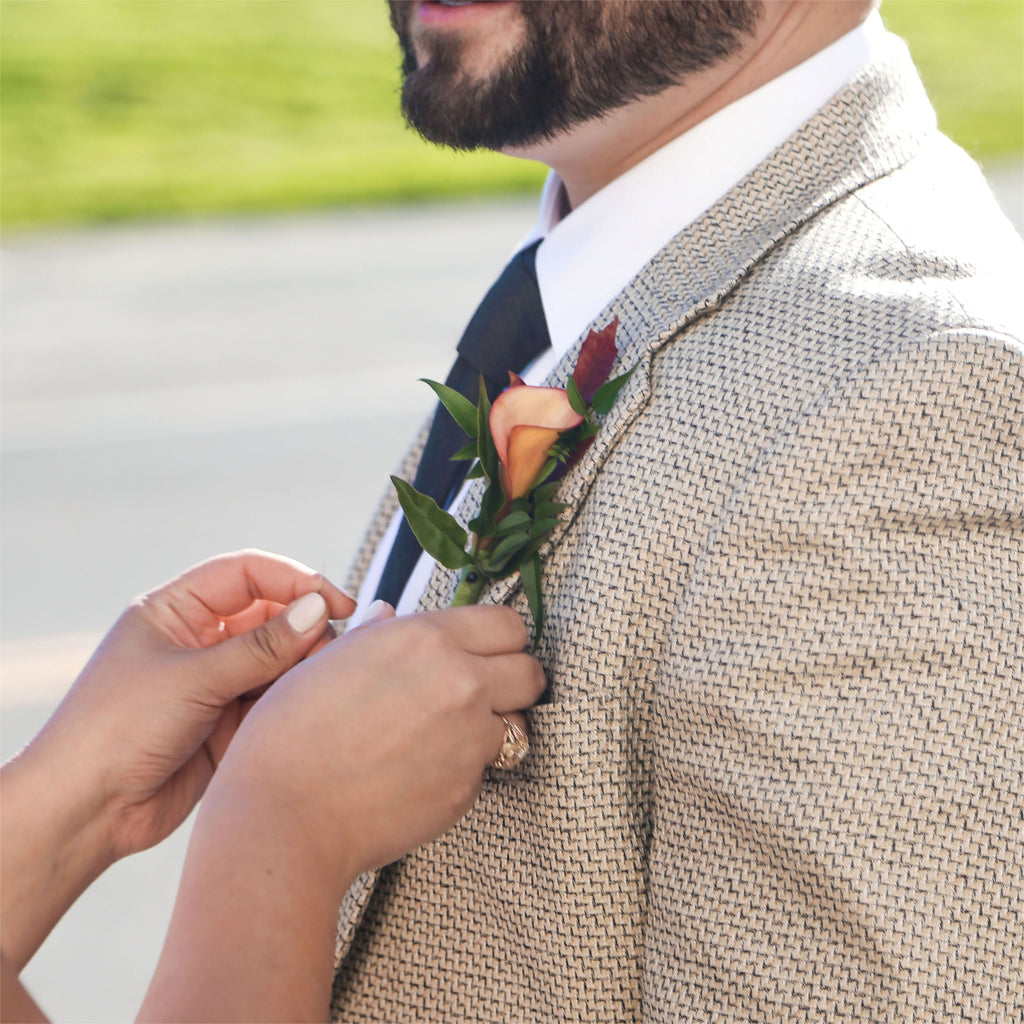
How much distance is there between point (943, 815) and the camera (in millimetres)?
1032

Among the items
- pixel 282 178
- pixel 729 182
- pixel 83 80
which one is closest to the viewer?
pixel 729 182

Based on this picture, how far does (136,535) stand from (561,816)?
4345mm

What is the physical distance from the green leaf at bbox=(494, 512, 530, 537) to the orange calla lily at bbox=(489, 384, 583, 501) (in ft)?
0.13

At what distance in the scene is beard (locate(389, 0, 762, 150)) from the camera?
1312mm

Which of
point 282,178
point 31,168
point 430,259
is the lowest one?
point 430,259

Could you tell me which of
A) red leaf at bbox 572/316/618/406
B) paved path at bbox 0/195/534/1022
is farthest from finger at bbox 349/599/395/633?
paved path at bbox 0/195/534/1022

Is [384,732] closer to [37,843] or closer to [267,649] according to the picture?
[267,649]

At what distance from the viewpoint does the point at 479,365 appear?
1.50 m

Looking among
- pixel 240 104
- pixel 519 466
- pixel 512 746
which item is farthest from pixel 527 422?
pixel 240 104

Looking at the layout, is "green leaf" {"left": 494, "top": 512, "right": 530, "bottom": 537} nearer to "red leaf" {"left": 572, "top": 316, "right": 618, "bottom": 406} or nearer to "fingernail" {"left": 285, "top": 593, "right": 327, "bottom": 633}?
"red leaf" {"left": 572, "top": 316, "right": 618, "bottom": 406}

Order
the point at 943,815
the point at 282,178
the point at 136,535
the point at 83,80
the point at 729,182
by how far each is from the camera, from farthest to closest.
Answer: the point at 83,80 → the point at 282,178 → the point at 136,535 → the point at 729,182 → the point at 943,815

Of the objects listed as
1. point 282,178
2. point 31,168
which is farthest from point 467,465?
point 31,168

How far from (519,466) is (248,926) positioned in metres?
0.45

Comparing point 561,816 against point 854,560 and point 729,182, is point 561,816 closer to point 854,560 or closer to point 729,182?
point 854,560
